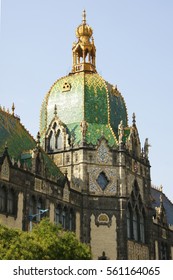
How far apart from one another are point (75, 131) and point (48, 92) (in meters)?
7.22

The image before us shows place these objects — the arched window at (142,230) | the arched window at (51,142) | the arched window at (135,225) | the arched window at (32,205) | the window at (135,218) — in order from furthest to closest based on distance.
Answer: the arched window at (142,230) → the arched window at (51,142) → the arched window at (135,225) → the window at (135,218) → the arched window at (32,205)

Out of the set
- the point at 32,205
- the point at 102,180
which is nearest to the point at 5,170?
the point at 32,205

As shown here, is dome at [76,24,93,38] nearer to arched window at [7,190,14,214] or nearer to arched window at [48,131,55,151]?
arched window at [48,131,55,151]

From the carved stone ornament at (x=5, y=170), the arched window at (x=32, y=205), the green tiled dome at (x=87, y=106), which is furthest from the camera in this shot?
the green tiled dome at (x=87, y=106)

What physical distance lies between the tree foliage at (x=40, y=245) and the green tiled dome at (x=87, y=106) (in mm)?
24032

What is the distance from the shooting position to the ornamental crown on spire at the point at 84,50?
65.4 metres

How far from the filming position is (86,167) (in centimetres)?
5578

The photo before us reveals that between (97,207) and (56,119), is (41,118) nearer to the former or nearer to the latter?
(56,119)

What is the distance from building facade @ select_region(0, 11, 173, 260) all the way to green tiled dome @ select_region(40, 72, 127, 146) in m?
0.11

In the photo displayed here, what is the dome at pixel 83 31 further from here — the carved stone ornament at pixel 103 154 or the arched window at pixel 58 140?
the carved stone ornament at pixel 103 154

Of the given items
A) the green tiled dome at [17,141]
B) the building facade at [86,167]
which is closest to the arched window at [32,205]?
the building facade at [86,167]

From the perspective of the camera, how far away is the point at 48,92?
63375 mm

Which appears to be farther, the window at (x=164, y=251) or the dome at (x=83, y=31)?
the window at (x=164, y=251)

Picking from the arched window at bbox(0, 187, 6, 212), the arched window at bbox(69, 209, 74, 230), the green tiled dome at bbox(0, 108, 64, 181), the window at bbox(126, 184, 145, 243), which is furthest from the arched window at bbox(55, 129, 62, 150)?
the arched window at bbox(0, 187, 6, 212)
